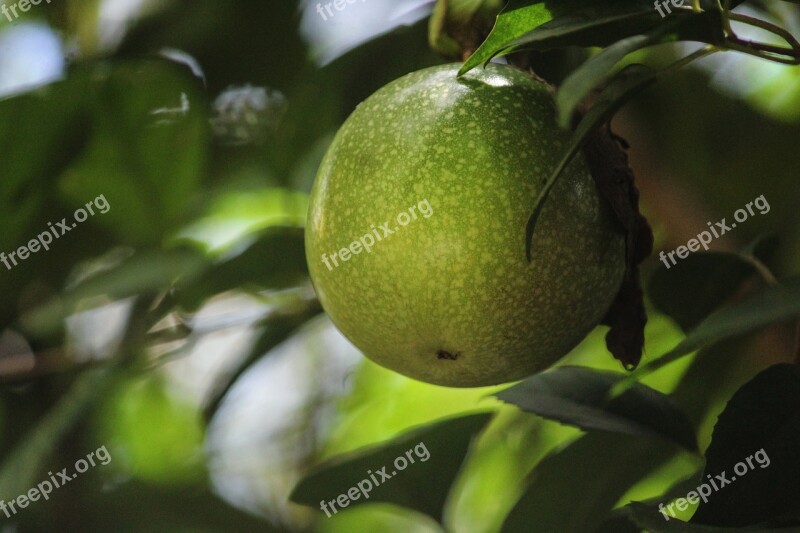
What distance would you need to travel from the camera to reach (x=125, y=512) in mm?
1588

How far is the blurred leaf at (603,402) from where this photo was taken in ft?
2.67

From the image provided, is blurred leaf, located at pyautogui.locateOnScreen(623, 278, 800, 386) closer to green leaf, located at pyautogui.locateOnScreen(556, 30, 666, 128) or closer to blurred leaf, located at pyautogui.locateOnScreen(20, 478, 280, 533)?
green leaf, located at pyautogui.locateOnScreen(556, 30, 666, 128)

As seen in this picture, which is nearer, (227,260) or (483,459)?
(227,260)

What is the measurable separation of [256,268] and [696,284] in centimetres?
58

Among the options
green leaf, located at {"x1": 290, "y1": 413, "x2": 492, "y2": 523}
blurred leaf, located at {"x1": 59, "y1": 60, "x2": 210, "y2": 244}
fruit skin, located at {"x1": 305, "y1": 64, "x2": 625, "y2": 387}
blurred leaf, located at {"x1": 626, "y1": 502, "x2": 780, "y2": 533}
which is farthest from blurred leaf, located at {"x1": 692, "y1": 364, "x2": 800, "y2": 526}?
blurred leaf, located at {"x1": 59, "y1": 60, "x2": 210, "y2": 244}

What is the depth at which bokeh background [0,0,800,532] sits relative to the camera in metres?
1.20

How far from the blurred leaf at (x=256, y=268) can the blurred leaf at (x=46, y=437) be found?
0.17 m

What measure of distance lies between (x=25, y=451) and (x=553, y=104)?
2.74 feet

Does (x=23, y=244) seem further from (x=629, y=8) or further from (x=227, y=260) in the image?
(x=629, y=8)

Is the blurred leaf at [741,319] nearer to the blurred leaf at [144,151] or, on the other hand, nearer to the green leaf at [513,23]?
the green leaf at [513,23]

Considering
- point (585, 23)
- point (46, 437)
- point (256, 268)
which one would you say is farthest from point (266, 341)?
point (585, 23)

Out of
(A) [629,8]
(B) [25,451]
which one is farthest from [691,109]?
(B) [25,451]

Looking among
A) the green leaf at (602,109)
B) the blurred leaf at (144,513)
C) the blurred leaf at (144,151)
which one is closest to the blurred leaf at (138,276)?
the blurred leaf at (144,151)

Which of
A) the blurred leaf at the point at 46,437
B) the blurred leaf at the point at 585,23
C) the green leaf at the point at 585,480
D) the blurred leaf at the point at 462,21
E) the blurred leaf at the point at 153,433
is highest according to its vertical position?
the blurred leaf at the point at 585,23
